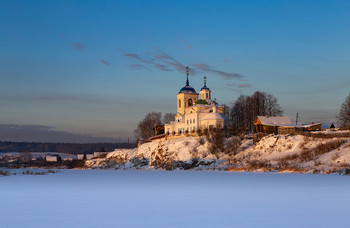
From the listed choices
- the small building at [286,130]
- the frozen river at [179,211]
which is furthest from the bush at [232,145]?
the frozen river at [179,211]

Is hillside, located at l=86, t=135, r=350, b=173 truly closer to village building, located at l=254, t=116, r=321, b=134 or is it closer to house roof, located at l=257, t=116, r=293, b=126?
village building, located at l=254, t=116, r=321, b=134

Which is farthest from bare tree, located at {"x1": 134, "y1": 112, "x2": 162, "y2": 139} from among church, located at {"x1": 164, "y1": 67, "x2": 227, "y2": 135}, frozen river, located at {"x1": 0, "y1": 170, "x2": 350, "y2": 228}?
frozen river, located at {"x1": 0, "y1": 170, "x2": 350, "y2": 228}

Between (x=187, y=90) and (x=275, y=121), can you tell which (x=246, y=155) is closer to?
(x=275, y=121)

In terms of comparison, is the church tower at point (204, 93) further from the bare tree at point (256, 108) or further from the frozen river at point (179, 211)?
the frozen river at point (179, 211)

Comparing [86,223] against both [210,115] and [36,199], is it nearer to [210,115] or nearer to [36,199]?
[36,199]

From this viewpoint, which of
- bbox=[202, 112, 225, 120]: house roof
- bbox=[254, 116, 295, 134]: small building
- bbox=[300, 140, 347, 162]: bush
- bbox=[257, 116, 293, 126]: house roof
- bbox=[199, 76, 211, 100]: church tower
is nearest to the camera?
bbox=[300, 140, 347, 162]: bush

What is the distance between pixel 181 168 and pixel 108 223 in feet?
213

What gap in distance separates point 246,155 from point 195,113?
2842 cm

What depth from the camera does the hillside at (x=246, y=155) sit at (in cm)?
5253

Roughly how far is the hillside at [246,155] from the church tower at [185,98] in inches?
570

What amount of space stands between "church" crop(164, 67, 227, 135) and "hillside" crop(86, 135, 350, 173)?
6770 millimetres

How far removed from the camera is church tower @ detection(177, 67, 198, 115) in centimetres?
11044

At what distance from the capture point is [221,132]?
87750 millimetres

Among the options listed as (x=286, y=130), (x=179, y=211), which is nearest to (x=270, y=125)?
(x=286, y=130)
